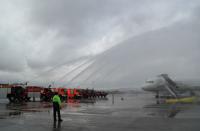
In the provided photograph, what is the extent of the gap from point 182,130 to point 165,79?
128 feet

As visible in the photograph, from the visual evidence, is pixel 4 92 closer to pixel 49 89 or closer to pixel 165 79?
pixel 49 89

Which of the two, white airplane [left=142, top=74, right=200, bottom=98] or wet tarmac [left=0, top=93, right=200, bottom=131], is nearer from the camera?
wet tarmac [left=0, top=93, right=200, bottom=131]

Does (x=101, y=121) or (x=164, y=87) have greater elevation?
(x=164, y=87)

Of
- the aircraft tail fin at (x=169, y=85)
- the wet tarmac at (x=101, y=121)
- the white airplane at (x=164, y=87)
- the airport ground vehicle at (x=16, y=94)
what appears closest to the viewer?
the wet tarmac at (x=101, y=121)

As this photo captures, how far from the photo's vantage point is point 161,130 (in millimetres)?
11078

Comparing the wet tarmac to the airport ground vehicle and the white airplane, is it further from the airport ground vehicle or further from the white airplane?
the white airplane

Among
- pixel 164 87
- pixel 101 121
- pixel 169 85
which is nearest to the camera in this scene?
pixel 101 121

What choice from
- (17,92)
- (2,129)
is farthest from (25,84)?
(2,129)

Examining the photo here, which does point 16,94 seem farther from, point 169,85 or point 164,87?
point 164,87

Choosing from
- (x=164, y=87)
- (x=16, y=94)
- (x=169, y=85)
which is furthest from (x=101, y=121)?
(x=164, y=87)

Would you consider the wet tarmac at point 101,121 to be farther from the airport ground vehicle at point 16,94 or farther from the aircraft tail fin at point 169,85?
the aircraft tail fin at point 169,85

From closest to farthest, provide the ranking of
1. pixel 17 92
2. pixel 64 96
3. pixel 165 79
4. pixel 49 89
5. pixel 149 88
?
1. pixel 17 92
2. pixel 49 89
3. pixel 64 96
4. pixel 165 79
5. pixel 149 88

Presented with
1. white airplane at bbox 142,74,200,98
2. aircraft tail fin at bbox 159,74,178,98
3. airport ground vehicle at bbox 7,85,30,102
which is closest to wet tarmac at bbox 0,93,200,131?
airport ground vehicle at bbox 7,85,30,102

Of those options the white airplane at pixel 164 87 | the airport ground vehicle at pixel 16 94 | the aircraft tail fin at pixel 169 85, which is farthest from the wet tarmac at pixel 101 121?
the white airplane at pixel 164 87
